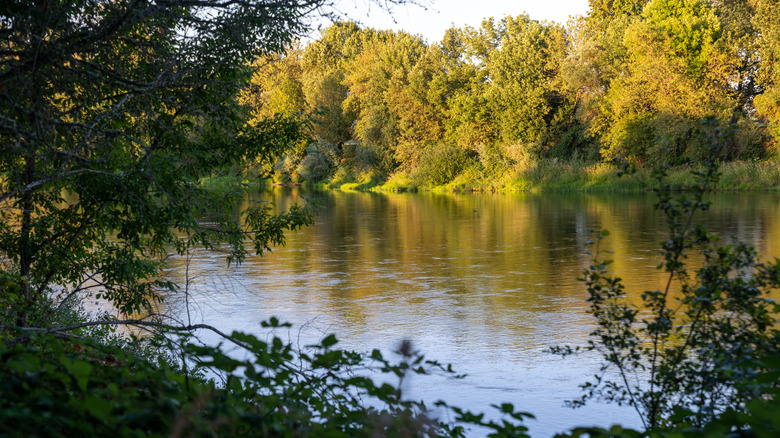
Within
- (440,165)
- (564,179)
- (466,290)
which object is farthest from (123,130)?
(440,165)

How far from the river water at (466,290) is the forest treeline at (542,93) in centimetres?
1349

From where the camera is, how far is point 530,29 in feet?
183

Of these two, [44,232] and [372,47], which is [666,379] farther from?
[372,47]

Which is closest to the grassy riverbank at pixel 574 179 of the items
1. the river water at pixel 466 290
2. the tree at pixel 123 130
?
the river water at pixel 466 290

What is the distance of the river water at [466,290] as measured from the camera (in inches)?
337

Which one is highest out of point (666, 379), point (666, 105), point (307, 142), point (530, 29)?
point (530, 29)

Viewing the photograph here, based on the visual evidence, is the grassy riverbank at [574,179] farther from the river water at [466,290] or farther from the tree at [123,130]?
the tree at [123,130]

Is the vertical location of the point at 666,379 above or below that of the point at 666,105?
below

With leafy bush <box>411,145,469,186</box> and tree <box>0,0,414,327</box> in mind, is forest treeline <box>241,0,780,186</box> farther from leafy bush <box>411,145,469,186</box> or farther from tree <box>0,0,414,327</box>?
tree <box>0,0,414,327</box>

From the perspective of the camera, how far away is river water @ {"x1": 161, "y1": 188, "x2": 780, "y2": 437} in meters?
8.57

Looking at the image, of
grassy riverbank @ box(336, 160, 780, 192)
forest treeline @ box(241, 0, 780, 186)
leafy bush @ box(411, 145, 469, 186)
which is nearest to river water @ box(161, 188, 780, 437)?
grassy riverbank @ box(336, 160, 780, 192)

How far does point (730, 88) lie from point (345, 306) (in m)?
41.0

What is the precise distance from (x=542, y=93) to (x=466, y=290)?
4230cm

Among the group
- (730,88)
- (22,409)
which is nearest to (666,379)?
(22,409)
